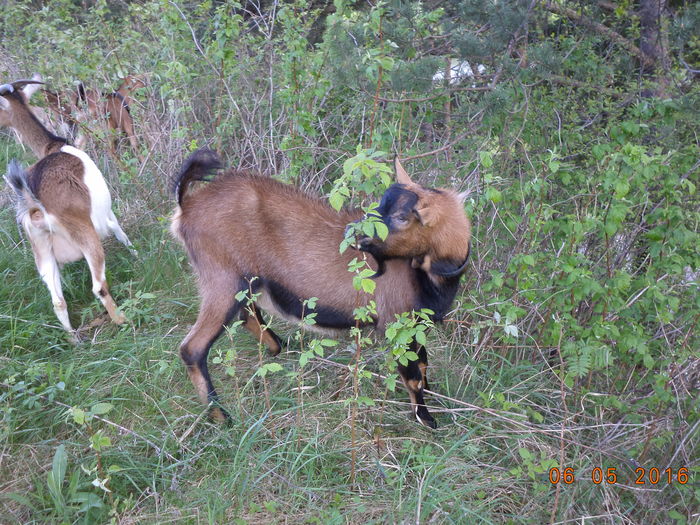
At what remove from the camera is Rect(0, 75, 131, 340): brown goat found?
13.0ft

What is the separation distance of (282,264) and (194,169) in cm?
76

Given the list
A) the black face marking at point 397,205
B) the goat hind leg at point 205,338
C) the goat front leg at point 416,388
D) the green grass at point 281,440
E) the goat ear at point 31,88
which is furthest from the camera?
the goat ear at point 31,88

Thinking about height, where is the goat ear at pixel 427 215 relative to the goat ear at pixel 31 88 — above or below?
below

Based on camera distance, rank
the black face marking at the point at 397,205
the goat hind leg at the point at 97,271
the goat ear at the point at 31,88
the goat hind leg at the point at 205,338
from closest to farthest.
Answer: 1. the black face marking at the point at 397,205
2. the goat hind leg at the point at 205,338
3. the goat hind leg at the point at 97,271
4. the goat ear at the point at 31,88

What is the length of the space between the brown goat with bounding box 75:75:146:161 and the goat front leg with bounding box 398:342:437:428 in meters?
3.41

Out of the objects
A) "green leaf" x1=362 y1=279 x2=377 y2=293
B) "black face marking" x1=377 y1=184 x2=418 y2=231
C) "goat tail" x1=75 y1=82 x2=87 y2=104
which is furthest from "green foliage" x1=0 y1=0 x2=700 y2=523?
"goat tail" x1=75 y1=82 x2=87 y2=104

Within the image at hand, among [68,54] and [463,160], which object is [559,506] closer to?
[463,160]

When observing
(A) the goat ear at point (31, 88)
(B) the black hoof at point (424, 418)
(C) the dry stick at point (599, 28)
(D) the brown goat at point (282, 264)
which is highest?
(C) the dry stick at point (599, 28)

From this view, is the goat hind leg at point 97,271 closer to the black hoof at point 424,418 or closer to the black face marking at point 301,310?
the black face marking at point 301,310

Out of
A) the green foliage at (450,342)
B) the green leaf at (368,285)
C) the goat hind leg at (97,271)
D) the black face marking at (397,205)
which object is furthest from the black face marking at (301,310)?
A: the goat hind leg at (97,271)

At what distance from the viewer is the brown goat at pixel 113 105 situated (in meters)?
5.43

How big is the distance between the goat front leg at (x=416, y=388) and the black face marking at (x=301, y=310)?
0.43m

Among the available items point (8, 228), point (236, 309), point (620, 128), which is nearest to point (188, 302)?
point (236, 309)

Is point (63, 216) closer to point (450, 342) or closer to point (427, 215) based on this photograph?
point (427, 215)
